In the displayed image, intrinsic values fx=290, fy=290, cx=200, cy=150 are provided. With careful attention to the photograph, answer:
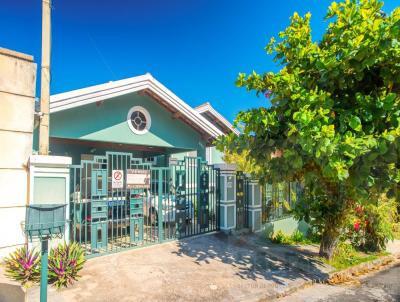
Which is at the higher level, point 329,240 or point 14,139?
point 14,139

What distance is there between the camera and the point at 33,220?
13.9 ft

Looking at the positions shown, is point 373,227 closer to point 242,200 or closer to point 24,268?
point 242,200

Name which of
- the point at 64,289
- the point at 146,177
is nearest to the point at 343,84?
the point at 146,177

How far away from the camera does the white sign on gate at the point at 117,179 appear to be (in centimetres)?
672

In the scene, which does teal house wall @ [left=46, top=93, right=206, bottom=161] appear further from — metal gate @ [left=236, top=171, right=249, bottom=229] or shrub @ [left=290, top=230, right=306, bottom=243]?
shrub @ [left=290, top=230, right=306, bottom=243]

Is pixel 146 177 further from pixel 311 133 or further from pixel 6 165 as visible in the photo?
pixel 311 133

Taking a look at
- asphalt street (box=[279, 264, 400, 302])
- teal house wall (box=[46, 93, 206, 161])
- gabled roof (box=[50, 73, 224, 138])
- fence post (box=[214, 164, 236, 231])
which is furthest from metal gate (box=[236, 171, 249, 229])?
asphalt street (box=[279, 264, 400, 302])

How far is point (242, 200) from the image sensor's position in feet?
29.3

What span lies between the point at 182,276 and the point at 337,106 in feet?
14.3

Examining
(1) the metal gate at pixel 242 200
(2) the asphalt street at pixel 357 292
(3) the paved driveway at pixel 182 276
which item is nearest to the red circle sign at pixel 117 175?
(3) the paved driveway at pixel 182 276

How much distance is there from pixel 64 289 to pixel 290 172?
464 cm

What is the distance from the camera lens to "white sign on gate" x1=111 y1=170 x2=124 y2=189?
6.72 metres

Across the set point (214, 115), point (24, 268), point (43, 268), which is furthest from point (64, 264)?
point (214, 115)

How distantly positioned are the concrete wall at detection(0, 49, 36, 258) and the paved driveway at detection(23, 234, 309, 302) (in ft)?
4.80
